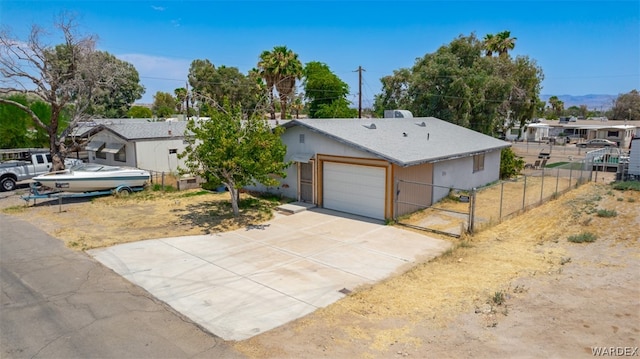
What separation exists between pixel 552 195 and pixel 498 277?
12364 millimetres

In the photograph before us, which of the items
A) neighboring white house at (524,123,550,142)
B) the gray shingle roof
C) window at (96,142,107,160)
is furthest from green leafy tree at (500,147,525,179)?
neighboring white house at (524,123,550,142)

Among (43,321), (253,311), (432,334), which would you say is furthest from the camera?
(253,311)

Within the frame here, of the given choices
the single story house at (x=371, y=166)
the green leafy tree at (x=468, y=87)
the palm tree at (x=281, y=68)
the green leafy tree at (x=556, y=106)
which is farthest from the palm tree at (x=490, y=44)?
the green leafy tree at (x=556, y=106)

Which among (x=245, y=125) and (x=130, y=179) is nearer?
(x=245, y=125)

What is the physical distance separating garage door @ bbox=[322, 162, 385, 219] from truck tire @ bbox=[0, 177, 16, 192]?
57.0 ft

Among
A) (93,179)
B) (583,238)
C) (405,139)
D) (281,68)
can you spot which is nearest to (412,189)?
(405,139)

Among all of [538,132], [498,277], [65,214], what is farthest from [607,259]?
[538,132]

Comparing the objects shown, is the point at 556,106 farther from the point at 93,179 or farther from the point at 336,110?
the point at 93,179

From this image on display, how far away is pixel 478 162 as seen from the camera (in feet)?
73.7

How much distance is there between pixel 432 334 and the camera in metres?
7.47

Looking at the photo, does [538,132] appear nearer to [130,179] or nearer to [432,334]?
[130,179]

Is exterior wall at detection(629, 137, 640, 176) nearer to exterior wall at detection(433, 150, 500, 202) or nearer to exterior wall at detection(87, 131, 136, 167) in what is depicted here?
exterior wall at detection(433, 150, 500, 202)

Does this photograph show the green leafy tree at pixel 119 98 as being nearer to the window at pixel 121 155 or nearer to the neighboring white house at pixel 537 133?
the window at pixel 121 155

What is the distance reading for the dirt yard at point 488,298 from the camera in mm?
7082
